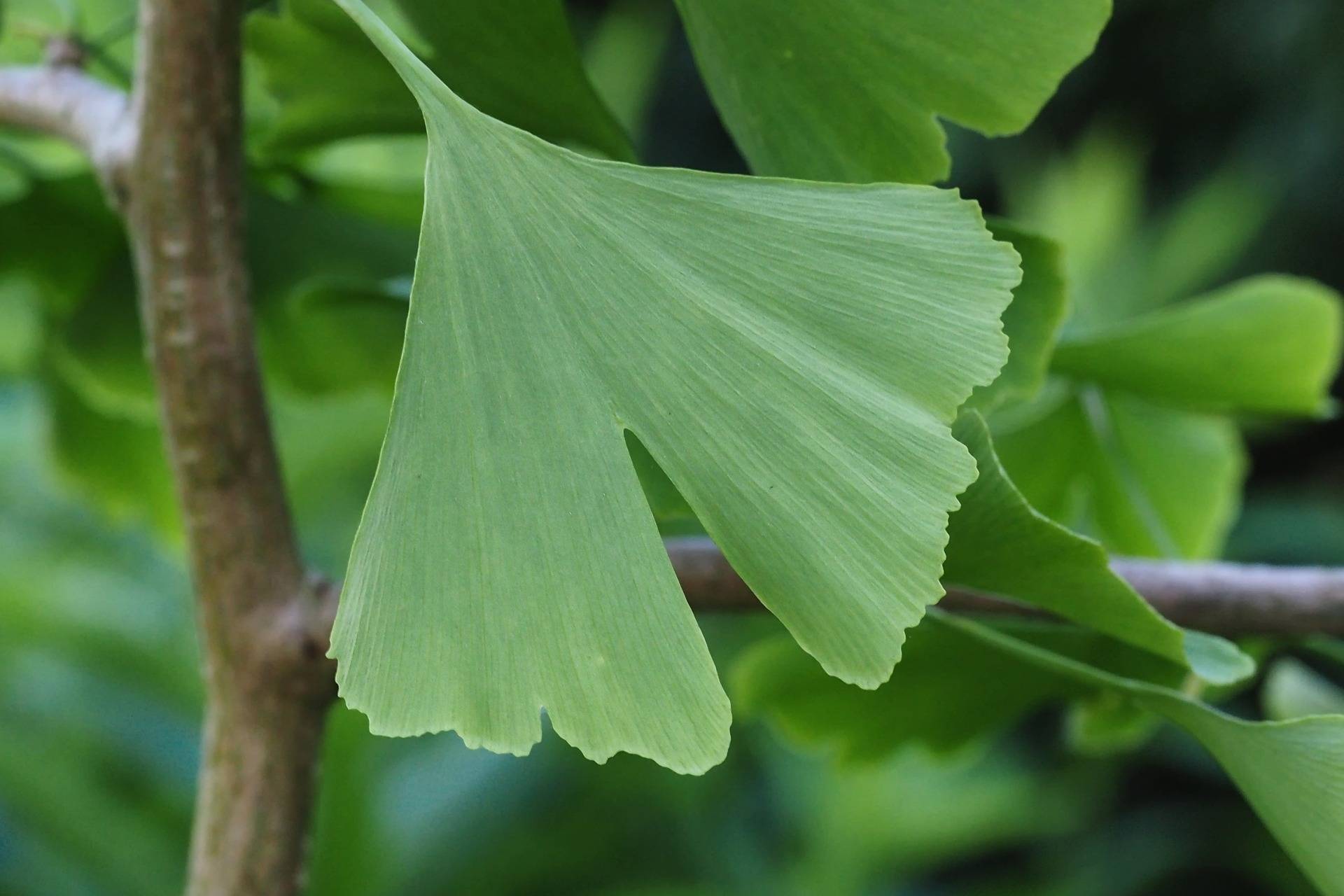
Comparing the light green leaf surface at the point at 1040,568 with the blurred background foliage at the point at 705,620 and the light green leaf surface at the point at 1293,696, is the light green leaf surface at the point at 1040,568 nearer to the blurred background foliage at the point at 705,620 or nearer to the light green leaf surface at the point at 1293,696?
the blurred background foliage at the point at 705,620

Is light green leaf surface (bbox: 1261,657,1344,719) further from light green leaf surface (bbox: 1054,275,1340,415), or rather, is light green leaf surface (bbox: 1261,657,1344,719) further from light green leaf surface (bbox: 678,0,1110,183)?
light green leaf surface (bbox: 678,0,1110,183)

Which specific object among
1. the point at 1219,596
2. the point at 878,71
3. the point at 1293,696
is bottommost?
the point at 1293,696

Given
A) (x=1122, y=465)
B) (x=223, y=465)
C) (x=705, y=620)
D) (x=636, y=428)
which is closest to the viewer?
(x=636, y=428)

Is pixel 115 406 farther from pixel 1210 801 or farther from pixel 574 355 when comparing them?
pixel 1210 801

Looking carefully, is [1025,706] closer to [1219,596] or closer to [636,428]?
[1219,596]

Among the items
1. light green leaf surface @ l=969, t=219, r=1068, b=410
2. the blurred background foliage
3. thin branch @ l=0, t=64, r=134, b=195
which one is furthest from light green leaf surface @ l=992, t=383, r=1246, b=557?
thin branch @ l=0, t=64, r=134, b=195

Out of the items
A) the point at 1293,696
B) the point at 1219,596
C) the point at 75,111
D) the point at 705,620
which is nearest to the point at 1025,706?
the point at 1219,596

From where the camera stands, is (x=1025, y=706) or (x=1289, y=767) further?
(x=1025, y=706)

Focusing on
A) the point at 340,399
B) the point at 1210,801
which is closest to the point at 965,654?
the point at 340,399
